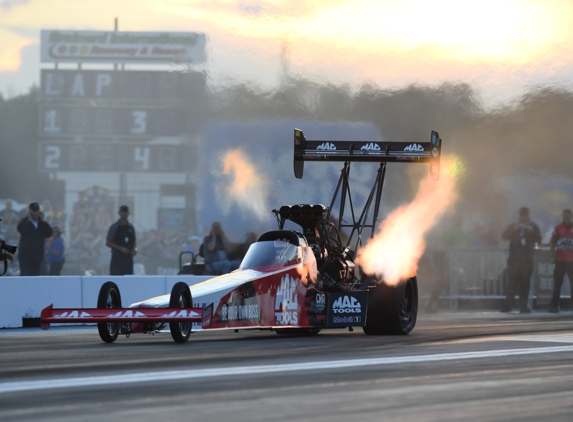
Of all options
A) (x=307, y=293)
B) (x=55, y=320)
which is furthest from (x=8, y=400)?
(x=307, y=293)

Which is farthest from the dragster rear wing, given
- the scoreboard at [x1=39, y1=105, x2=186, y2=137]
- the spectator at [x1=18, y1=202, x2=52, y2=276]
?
the scoreboard at [x1=39, y1=105, x2=186, y2=137]

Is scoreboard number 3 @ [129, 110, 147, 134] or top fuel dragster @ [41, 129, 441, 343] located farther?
scoreboard number 3 @ [129, 110, 147, 134]

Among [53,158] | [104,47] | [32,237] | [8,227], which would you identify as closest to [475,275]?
[32,237]

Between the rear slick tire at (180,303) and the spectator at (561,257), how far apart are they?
36.7 feet

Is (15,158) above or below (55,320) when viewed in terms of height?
above

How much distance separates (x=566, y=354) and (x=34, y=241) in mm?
12164

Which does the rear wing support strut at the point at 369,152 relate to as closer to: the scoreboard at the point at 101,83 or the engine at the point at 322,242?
the engine at the point at 322,242

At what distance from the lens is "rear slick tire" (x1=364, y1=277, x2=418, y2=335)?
11.8m

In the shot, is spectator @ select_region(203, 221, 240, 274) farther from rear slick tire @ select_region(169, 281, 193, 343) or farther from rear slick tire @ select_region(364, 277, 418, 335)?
rear slick tire @ select_region(169, 281, 193, 343)

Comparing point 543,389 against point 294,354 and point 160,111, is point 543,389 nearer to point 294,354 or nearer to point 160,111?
point 294,354

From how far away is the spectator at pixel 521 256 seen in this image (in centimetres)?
2012

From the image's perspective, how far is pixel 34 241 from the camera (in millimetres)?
18547

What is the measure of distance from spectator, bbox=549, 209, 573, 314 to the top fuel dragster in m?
7.34

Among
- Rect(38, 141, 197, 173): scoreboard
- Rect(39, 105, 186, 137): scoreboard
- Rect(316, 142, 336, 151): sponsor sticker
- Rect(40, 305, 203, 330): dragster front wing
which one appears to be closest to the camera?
Rect(40, 305, 203, 330): dragster front wing
